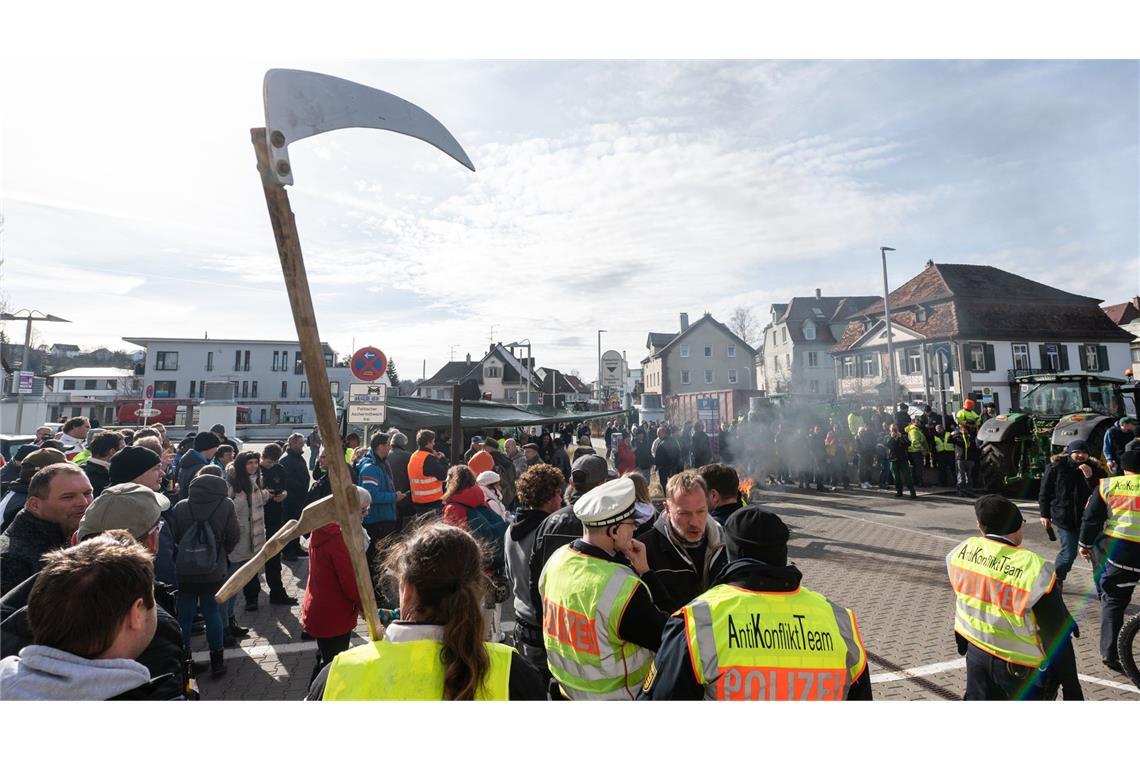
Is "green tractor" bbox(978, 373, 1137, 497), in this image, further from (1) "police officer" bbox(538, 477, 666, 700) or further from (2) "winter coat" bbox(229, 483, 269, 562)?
(2) "winter coat" bbox(229, 483, 269, 562)

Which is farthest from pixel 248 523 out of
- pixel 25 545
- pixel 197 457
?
pixel 25 545

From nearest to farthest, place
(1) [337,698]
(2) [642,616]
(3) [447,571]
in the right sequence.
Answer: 1. (1) [337,698]
2. (3) [447,571]
3. (2) [642,616]

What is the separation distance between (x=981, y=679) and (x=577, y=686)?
219 centimetres

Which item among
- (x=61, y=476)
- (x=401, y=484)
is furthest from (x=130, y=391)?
(x=61, y=476)

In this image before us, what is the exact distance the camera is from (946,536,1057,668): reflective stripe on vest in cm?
288

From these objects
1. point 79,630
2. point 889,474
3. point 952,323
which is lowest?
point 889,474

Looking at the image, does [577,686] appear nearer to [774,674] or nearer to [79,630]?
[774,674]

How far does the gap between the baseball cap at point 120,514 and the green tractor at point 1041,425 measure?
14.7m

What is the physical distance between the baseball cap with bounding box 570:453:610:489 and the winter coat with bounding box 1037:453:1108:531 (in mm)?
4755

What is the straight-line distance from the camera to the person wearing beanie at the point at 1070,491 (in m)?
5.92

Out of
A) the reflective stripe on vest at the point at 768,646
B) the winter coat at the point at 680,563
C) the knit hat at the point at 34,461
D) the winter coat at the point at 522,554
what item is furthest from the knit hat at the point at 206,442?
the reflective stripe on vest at the point at 768,646

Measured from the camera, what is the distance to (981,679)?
10.1 ft

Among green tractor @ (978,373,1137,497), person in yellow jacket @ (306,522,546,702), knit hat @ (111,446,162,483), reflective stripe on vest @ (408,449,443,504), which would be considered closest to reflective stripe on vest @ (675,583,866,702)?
person in yellow jacket @ (306,522,546,702)

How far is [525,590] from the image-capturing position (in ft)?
11.6
